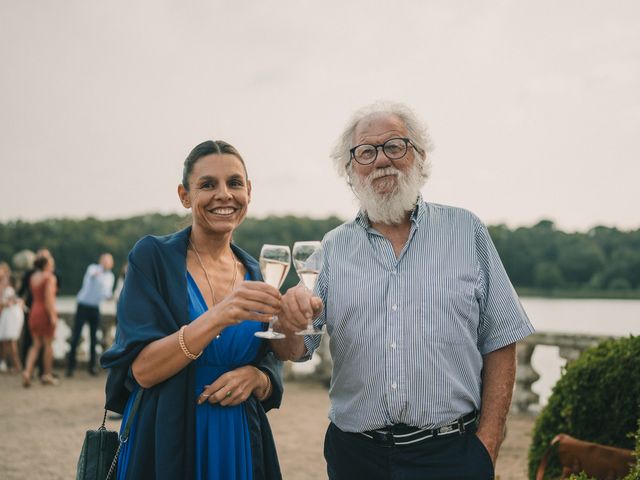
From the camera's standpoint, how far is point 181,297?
2689 mm

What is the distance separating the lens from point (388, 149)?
3062 millimetres

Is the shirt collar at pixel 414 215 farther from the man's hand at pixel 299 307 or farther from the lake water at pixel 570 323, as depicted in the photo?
the lake water at pixel 570 323

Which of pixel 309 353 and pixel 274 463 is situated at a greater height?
pixel 309 353

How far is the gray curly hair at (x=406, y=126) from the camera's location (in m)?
3.11

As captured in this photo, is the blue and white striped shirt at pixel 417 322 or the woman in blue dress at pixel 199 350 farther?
the blue and white striped shirt at pixel 417 322

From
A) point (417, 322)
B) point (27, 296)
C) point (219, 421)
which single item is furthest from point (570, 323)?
point (219, 421)

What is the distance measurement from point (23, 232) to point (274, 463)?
5471cm

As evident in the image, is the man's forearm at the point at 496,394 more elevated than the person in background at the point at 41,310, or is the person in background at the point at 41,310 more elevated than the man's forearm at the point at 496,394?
the man's forearm at the point at 496,394

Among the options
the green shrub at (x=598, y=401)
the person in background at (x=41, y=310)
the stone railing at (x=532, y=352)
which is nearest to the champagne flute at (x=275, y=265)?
the green shrub at (x=598, y=401)

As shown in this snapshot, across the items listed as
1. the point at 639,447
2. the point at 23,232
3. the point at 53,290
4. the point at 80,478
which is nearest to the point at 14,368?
the point at 53,290

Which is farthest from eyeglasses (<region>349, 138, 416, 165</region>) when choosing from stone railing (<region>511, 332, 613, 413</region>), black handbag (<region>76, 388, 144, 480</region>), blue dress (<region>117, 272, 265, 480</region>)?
stone railing (<region>511, 332, 613, 413</region>)

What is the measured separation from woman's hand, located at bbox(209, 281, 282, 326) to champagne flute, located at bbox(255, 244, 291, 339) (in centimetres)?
9

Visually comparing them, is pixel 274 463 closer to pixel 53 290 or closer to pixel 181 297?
pixel 181 297

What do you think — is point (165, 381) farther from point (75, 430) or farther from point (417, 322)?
point (75, 430)
